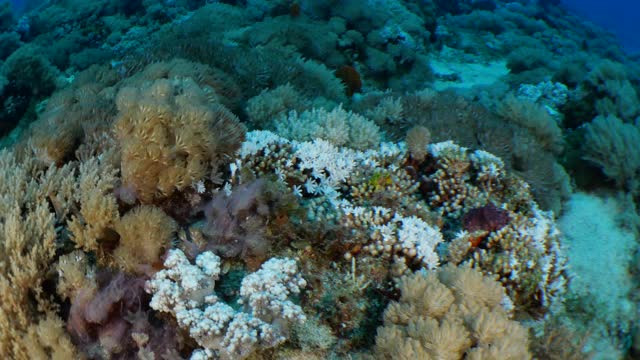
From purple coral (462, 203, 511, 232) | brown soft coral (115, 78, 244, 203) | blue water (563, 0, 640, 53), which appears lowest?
blue water (563, 0, 640, 53)

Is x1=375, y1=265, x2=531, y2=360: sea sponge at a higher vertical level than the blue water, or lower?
higher

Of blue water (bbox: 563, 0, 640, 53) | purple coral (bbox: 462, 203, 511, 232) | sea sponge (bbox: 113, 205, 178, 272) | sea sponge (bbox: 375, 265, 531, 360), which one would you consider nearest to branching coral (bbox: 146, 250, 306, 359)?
sea sponge (bbox: 113, 205, 178, 272)

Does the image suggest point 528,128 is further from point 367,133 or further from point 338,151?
point 338,151

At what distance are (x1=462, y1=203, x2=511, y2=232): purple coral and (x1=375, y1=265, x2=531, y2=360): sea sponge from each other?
1.26 meters

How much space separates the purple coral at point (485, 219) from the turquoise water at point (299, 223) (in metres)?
0.02

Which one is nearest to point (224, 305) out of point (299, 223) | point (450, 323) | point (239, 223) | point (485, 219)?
point (239, 223)

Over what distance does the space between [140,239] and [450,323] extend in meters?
2.36

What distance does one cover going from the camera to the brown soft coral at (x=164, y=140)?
366 cm

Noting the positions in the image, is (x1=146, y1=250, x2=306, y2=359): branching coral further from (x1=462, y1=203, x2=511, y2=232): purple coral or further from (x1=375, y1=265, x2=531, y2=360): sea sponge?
(x1=462, y1=203, x2=511, y2=232): purple coral

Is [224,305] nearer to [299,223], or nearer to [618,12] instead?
[299,223]

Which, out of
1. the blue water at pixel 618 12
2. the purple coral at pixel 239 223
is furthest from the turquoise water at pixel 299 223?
the blue water at pixel 618 12

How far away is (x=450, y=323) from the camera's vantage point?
3014mm

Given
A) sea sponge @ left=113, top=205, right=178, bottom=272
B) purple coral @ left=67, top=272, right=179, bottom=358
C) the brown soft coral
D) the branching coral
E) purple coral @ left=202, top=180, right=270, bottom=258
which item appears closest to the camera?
the branching coral

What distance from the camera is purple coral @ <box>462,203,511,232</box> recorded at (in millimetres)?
4578
